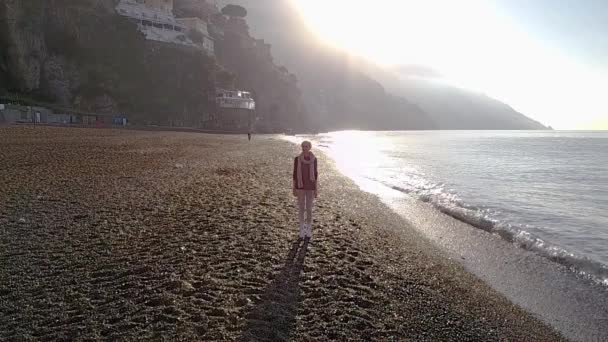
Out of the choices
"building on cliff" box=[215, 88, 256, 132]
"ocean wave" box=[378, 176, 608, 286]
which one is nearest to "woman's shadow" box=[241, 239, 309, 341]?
"ocean wave" box=[378, 176, 608, 286]

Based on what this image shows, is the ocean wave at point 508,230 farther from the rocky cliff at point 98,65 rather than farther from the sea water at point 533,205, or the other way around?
the rocky cliff at point 98,65

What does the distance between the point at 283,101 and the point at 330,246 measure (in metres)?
126

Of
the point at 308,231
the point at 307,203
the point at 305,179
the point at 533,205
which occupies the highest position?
the point at 305,179

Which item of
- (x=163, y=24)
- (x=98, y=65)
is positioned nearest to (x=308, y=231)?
(x=98, y=65)

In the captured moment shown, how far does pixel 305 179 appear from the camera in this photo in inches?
344

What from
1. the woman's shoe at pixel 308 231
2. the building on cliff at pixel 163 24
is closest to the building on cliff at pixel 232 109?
the building on cliff at pixel 163 24

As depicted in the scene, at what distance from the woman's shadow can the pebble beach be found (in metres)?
0.02

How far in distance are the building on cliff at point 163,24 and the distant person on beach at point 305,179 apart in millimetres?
84430

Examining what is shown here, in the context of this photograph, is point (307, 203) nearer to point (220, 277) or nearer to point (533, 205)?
point (220, 277)

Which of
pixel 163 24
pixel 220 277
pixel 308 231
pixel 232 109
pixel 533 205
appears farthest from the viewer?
pixel 232 109

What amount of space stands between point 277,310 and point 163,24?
311 feet

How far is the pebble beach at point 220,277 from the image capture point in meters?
4.96

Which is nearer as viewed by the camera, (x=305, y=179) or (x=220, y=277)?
(x=220, y=277)

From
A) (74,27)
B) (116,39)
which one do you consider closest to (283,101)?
(116,39)
